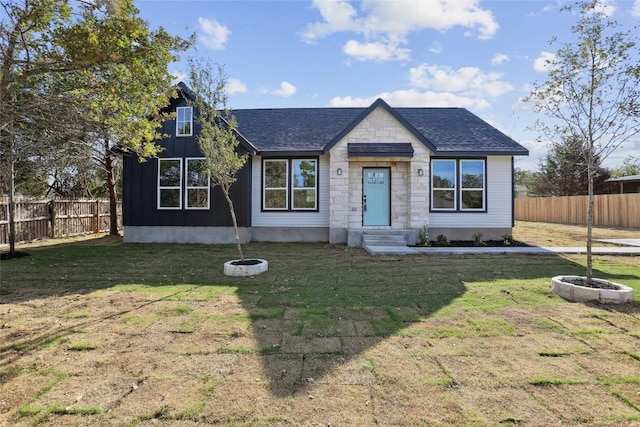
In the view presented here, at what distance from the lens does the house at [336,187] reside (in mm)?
11953

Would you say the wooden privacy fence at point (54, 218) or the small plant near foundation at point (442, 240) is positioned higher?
the wooden privacy fence at point (54, 218)

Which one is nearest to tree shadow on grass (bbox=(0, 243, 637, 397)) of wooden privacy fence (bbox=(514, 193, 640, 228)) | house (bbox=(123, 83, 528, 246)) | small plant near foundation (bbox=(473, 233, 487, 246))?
small plant near foundation (bbox=(473, 233, 487, 246))

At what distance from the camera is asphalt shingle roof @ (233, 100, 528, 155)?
1205cm

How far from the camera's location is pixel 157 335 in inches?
160

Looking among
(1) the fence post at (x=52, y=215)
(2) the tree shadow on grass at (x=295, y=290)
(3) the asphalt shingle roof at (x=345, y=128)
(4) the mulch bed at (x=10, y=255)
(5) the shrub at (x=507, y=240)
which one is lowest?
(2) the tree shadow on grass at (x=295, y=290)

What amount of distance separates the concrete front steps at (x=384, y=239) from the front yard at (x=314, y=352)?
4253 millimetres

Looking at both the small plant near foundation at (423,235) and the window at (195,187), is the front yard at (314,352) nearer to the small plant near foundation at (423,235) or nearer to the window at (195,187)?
the small plant near foundation at (423,235)

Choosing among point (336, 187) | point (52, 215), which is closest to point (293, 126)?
point (336, 187)

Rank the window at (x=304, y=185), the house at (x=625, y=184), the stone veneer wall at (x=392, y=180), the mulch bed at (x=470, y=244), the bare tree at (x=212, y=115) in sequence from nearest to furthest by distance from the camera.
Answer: the bare tree at (x=212, y=115) → the mulch bed at (x=470, y=244) → the stone veneer wall at (x=392, y=180) → the window at (x=304, y=185) → the house at (x=625, y=184)

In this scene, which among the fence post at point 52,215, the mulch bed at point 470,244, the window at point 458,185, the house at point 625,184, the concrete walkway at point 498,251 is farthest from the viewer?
the house at point 625,184

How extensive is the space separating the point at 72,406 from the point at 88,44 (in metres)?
5.11

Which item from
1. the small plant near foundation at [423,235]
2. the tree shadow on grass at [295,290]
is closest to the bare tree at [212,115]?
the tree shadow on grass at [295,290]

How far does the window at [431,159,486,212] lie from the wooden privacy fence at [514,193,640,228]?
40.8ft

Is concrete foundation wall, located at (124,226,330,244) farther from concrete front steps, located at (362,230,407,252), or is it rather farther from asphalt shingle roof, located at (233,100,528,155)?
asphalt shingle roof, located at (233,100,528,155)
